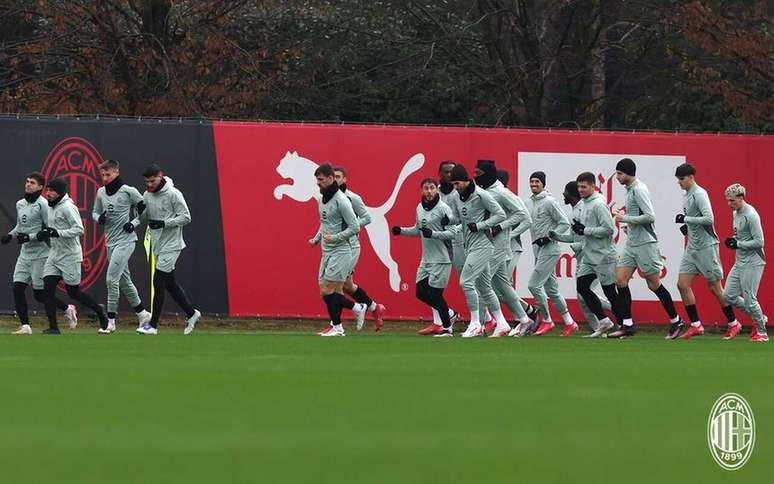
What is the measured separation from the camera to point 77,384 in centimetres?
1145

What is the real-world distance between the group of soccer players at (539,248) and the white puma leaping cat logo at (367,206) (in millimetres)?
2445

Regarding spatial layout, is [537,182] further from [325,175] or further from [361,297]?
[325,175]

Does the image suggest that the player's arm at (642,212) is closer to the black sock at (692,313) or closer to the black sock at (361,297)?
the black sock at (692,313)

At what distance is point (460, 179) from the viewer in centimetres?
2034

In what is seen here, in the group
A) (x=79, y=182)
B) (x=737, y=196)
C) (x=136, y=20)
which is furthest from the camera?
(x=136, y=20)

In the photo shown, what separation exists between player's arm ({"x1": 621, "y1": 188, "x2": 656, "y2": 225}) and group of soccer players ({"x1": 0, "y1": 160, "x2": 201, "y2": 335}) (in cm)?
558

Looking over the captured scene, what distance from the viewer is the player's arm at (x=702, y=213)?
2055 centimetres

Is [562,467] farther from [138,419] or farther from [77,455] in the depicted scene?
[138,419]

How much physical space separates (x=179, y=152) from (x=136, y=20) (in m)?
7.58

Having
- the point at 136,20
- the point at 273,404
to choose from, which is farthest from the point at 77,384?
the point at 136,20

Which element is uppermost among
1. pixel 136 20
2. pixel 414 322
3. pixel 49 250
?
pixel 136 20

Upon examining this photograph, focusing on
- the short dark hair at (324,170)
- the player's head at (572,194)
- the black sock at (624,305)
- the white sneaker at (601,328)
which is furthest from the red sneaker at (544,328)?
the short dark hair at (324,170)

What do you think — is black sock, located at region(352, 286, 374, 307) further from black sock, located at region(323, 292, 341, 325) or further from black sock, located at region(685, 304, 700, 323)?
black sock, located at region(685, 304, 700, 323)

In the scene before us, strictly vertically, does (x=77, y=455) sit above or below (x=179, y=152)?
below
